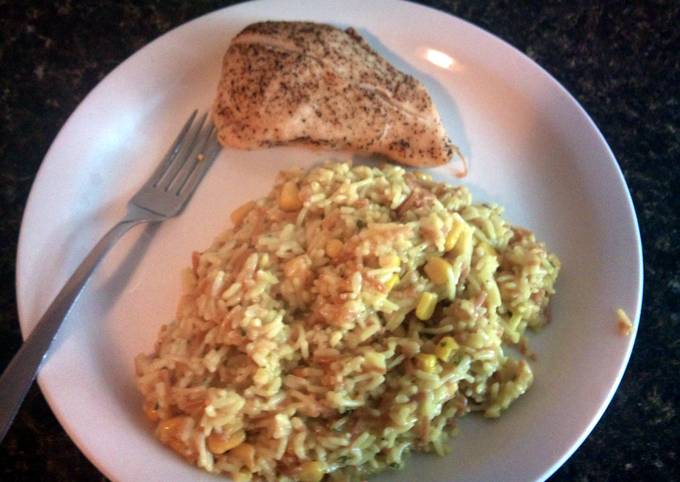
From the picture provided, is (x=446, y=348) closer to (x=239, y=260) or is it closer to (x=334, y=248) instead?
(x=334, y=248)

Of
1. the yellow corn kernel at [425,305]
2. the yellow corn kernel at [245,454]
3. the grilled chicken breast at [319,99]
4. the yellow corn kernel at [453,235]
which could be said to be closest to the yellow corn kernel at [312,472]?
the yellow corn kernel at [245,454]

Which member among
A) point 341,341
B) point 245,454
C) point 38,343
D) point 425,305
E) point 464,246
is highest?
point 464,246

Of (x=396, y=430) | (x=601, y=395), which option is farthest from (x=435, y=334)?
(x=601, y=395)

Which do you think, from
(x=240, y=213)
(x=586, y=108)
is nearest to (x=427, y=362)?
(x=240, y=213)

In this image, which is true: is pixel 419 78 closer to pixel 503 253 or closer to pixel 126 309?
pixel 503 253

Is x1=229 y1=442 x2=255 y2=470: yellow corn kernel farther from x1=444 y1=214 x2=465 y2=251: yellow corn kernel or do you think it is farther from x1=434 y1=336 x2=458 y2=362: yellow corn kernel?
x1=444 y1=214 x2=465 y2=251: yellow corn kernel

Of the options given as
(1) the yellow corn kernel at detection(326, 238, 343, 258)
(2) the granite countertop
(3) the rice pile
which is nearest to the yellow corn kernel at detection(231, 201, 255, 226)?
(3) the rice pile
